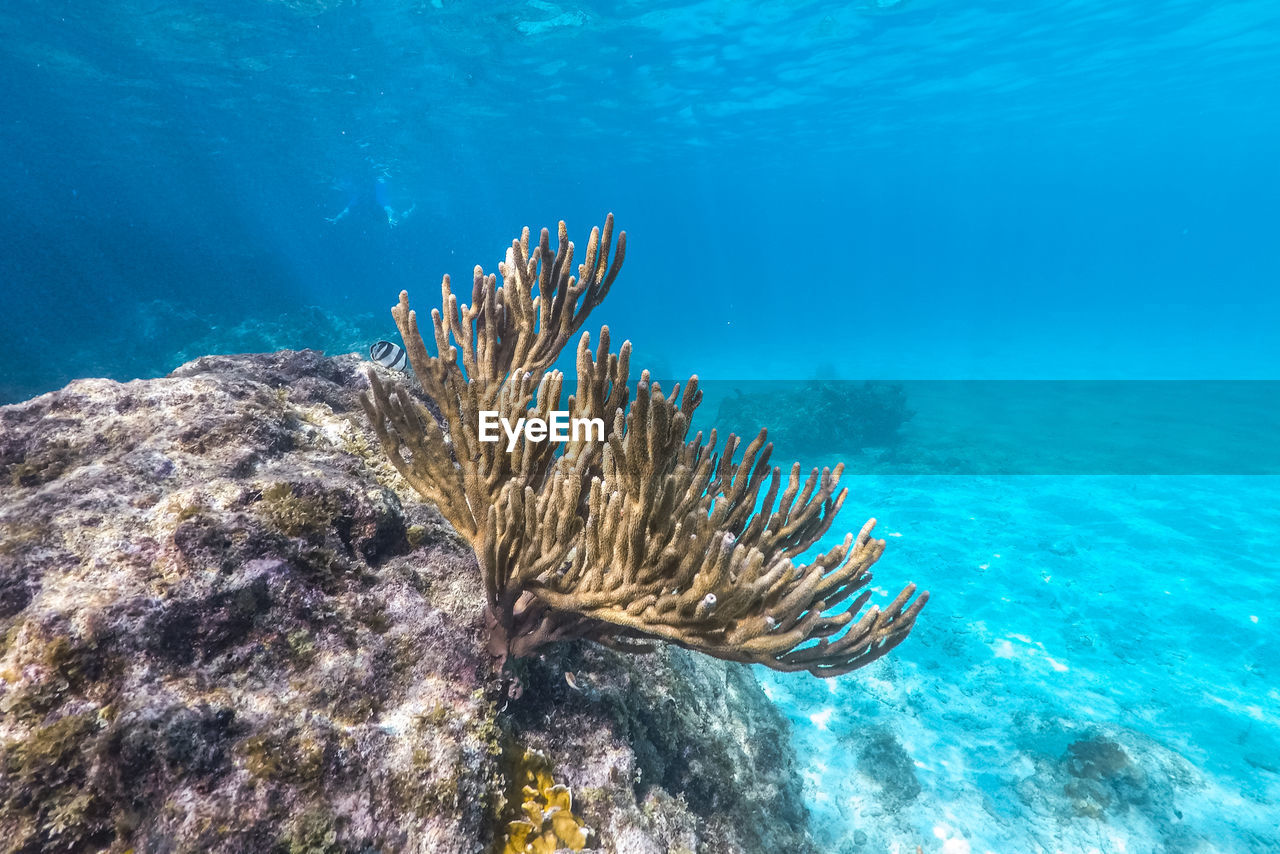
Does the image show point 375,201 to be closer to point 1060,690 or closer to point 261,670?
point 1060,690

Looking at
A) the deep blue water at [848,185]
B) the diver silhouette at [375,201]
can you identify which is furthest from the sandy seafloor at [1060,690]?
the diver silhouette at [375,201]

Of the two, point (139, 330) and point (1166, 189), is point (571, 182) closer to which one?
point (139, 330)

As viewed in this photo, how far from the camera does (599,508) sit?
7.02 ft

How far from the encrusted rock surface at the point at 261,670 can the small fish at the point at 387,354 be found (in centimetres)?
172

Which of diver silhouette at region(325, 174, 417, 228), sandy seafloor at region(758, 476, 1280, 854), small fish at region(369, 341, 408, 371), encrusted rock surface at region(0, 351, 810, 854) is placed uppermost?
diver silhouette at region(325, 174, 417, 228)

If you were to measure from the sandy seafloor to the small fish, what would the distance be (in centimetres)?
570

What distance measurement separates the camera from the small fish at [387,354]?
5023 millimetres

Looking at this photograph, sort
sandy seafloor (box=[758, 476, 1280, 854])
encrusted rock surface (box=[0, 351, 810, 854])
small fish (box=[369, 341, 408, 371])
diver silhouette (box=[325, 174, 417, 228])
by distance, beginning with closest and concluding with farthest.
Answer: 1. encrusted rock surface (box=[0, 351, 810, 854])
2. small fish (box=[369, 341, 408, 371])
3. sandy seafloor (box=[758, 476, 1280, 854])
4. diver silhouette (box=[325, 174, 417, 228])

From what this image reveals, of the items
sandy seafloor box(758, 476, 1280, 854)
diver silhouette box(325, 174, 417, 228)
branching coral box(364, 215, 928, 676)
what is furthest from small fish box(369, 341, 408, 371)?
diver silhouette box(325, 174, 417, 228)

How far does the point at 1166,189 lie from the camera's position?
397ft

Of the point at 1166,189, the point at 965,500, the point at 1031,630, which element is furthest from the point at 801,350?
the point at 1166,189

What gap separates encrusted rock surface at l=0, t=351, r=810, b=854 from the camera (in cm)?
160

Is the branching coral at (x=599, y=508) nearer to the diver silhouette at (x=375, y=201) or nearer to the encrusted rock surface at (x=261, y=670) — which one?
the encrusted rock surface at (x=261, y=670)

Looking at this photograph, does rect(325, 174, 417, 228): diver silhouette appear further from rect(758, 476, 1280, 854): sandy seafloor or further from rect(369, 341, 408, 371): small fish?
rect(758, 476, 1280, 854): sandy seafloor
